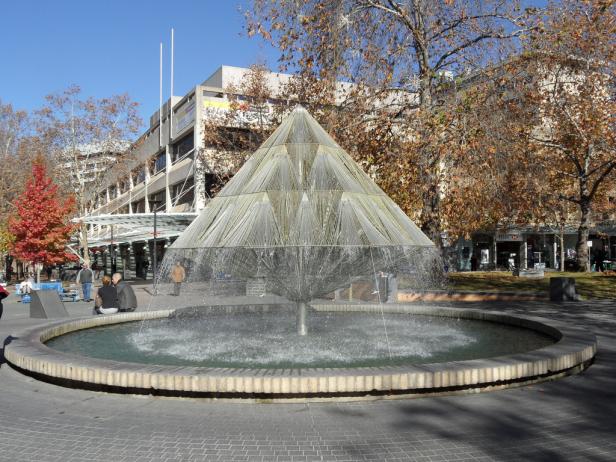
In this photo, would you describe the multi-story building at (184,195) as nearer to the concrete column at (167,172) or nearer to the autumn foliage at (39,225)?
the concrete column at (167,172)

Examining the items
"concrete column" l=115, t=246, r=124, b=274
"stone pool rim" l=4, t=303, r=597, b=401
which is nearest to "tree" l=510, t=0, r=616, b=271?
"stone pool rim" l=4, t=303, r=597, b=401

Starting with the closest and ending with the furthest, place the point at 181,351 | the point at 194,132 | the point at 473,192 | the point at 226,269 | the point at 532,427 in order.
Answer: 1. the point at 532,427
2. the point at 181,351
3. the point at 226,269
4. the point at 473,192
5. the point at 194,132

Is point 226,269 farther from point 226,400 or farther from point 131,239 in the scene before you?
point 131,239

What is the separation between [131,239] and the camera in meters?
42.6

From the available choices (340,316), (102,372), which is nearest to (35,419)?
(102,372)

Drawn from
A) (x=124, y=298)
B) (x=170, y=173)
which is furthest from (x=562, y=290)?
(x=170, y=173)

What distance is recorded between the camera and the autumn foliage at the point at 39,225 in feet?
113

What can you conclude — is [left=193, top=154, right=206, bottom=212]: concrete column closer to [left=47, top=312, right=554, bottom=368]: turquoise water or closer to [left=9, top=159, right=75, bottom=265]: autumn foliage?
[left=9, top=159, right=75, bottom=265]: autumn foliage

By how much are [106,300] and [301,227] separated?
695 cm

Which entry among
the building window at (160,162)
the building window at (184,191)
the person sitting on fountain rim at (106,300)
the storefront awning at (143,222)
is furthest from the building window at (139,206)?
the person sitting on fountain rim at (106,300)

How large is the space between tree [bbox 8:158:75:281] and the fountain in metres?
25.1

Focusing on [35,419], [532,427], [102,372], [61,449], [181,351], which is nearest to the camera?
[61,449]

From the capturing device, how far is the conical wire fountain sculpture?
8938 mm

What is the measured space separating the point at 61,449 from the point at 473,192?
18.3m
